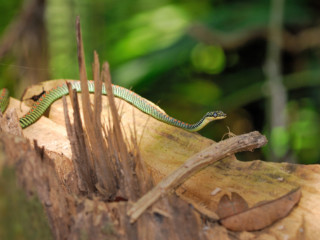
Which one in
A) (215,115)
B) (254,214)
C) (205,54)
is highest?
(205,54)

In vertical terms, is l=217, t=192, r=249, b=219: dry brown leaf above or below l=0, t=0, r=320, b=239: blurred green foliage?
below

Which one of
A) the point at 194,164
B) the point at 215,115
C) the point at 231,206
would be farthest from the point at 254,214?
the point at 215,115

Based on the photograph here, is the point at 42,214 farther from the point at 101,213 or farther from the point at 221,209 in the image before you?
the point at 221,209

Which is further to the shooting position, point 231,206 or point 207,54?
point 207,54

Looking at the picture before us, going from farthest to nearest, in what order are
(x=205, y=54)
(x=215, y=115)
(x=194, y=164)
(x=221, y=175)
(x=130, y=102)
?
(x=205, y=54)
(x=215, y=115)
(x=130, y=102)
(x=221, y=175)
(x=194, y=164)

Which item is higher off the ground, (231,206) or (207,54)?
(207,54)

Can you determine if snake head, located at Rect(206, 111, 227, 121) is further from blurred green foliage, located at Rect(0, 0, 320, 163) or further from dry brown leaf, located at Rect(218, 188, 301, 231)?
dry brown leaf, located at Rect(218, 188, 301, 231)

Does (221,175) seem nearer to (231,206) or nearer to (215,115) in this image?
(231,206)

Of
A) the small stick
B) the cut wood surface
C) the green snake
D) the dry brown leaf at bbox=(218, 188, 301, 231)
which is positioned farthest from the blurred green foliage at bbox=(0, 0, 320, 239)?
the dry brown leaf at bbox=(218, 188, 301, 231)
